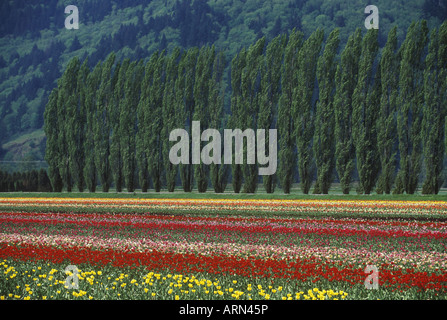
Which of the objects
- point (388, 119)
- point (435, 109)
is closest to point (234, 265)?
point (388, 119)

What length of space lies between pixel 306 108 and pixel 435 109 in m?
8.33

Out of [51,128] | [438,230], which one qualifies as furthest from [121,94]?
[438,230]

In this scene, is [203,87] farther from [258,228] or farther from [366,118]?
[258,228]

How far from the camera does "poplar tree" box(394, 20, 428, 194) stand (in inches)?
1294

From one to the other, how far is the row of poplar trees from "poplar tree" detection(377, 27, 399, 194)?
0.07 metres

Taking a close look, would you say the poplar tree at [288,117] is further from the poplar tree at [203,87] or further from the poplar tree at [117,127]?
the poplar tree at [117,127]

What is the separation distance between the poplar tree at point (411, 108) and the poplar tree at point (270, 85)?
868cm

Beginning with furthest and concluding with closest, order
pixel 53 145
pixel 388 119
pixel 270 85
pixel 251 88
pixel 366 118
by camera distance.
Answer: pixel 53 145 < pixel 251 88 < pixel 270 85 < pixel 366 118 < pixel 388 119

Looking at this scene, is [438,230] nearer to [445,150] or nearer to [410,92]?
[445,150]

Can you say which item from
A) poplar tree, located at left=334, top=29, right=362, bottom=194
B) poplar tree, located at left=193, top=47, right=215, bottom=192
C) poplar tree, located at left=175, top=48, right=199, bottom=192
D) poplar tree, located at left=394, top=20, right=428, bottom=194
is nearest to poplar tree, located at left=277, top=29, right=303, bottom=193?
poplar tree, located at left=334, top=29, right=362, bottom=194

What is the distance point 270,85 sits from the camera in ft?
127

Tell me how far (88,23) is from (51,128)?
114m

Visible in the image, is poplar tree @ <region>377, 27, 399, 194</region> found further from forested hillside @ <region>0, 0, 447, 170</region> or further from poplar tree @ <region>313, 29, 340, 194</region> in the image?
forested hillside @ <region>0, 0, 447, 170</region>

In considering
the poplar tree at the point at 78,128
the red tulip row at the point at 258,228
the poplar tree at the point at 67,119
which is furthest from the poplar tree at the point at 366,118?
the poplar tree at the point at 67,119
